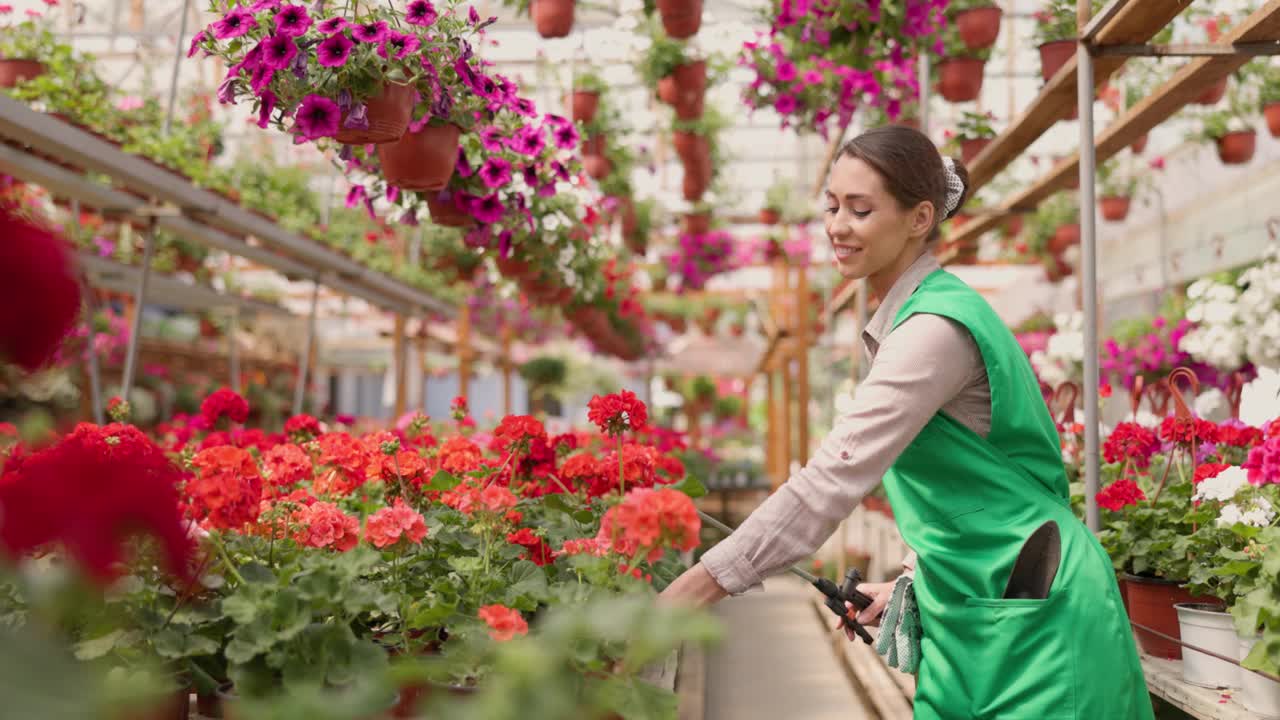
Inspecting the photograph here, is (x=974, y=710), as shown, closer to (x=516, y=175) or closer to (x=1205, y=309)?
(x=516, y=175)

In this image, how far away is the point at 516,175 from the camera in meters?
2.26

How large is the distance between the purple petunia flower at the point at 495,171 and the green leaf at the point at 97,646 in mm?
1397

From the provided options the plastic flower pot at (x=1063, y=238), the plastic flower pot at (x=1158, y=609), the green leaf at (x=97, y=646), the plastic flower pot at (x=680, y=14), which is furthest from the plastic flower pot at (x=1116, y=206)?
the green leaf at (x=97, y=646)

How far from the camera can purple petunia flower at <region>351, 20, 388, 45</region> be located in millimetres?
1479

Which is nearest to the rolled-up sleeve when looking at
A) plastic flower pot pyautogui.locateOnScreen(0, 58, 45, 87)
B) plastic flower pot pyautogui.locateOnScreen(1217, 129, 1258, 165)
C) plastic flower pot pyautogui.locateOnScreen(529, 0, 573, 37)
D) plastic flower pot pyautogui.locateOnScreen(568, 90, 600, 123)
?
plastic flower pot pyautogui.locateOnScreen(529, 0, 573, 37)

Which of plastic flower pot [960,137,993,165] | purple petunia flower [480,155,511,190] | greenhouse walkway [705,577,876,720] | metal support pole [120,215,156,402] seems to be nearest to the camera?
purple petunia flower [480,155,511,190]

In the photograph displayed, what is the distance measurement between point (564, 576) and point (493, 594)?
0.14m

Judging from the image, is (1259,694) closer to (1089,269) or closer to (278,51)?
(1089,269)

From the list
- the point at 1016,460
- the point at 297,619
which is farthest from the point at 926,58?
the point at 297,619

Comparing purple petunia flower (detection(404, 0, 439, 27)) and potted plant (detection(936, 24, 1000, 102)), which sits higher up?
potted plant (detection(936, 24, 1000, 102))

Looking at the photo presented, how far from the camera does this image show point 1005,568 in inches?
43.7

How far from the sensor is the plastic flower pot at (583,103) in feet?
15.5

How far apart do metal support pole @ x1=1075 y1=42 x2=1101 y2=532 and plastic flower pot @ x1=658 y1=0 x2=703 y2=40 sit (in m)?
1.51

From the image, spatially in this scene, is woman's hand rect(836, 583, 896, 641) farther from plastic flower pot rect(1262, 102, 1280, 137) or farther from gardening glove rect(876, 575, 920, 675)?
plastic flower pot rect(1262, 102, 1280, 137)
